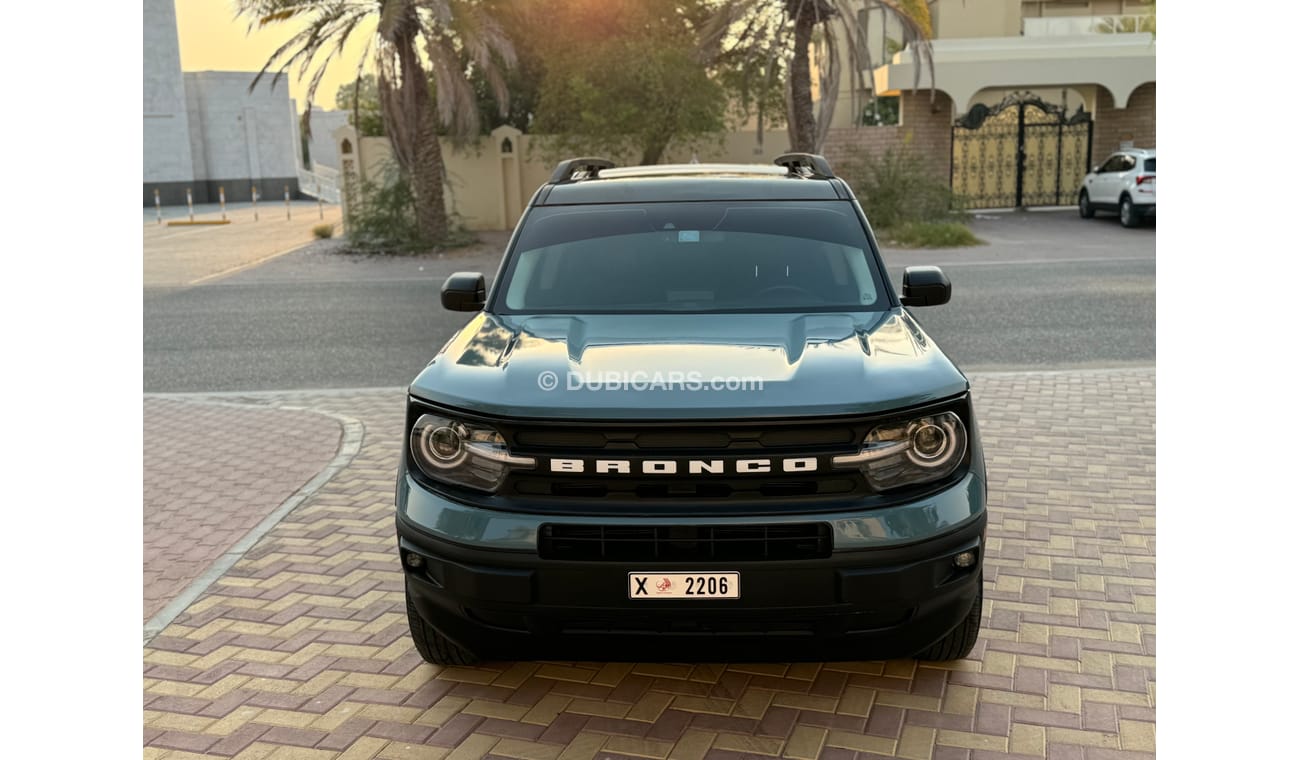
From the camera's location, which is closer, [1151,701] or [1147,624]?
[1151,701]

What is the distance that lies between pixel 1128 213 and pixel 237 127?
41164 mm

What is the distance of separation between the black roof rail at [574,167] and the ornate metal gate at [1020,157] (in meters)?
25.2

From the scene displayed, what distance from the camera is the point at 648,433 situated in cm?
342

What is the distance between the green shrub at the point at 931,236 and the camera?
72.4 ft

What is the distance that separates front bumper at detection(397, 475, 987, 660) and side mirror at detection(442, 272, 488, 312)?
4.63ft

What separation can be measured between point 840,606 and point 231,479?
4809 mm

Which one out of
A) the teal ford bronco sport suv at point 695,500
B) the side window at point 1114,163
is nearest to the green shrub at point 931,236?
the side window at point 1114,163

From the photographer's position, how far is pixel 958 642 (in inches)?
159

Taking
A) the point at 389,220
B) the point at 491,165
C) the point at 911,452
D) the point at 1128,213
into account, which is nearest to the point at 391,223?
the point at 389,220

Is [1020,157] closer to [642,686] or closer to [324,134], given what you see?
[642,686]

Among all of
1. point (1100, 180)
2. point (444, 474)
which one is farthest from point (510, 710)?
point (1100, 180)

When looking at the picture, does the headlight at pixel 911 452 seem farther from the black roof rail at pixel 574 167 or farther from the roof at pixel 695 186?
the black roof rail at pixel 574 167

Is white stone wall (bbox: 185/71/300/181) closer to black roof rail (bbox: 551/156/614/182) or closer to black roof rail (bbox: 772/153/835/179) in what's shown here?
black roof rail (bbox: 551/156/614/182)

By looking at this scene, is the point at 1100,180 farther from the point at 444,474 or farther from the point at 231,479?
the point at 444,474
